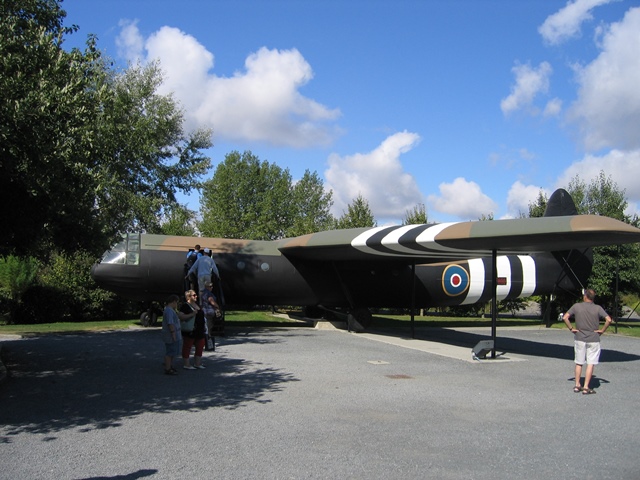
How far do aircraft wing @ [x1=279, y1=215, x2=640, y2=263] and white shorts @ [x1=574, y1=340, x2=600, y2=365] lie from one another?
225cm

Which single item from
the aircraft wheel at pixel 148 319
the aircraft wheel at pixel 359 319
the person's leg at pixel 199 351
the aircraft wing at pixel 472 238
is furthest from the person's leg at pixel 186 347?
the aircraft wheel at pixel 359 319

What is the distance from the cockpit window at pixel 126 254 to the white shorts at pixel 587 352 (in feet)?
45.2

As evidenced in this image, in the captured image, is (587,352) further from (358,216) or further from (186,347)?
(358,216)

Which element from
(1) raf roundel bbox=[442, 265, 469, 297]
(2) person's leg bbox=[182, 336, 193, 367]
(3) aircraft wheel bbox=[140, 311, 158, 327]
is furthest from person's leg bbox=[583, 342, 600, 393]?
(3) aircraft wheel bbox=[140, 311, 158, 327]

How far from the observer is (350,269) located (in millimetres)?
20422

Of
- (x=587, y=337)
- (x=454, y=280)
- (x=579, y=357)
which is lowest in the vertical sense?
(x=579, y=357)

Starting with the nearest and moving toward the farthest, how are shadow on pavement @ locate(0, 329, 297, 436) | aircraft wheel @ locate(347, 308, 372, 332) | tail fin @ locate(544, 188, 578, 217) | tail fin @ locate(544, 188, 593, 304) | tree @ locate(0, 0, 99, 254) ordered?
shadow on pavement @ locate(0, 329, 297, 436) < tree @ locate(0, 0, 99, 254) < aircraft wheel @ locate(347, 308, 372, 332) < tail fin @ locate(544, 188, 578, 217) < tail fin @ locate(544, 188, 593, 304)

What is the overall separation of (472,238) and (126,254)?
37.9 ft

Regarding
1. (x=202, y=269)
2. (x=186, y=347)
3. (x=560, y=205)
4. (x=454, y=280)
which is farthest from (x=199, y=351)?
(x=560, y=205)

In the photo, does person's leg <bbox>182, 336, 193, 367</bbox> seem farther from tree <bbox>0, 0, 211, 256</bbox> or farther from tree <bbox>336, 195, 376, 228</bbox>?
tree <bbox>336, 195, 376, 228</bbox>

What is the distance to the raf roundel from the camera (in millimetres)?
21969

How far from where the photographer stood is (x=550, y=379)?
10.7m

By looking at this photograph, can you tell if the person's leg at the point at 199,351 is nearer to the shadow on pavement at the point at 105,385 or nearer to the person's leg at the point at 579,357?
the shadow on pavement at the point at 105,385

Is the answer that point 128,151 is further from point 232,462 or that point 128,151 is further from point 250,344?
point 232,462
